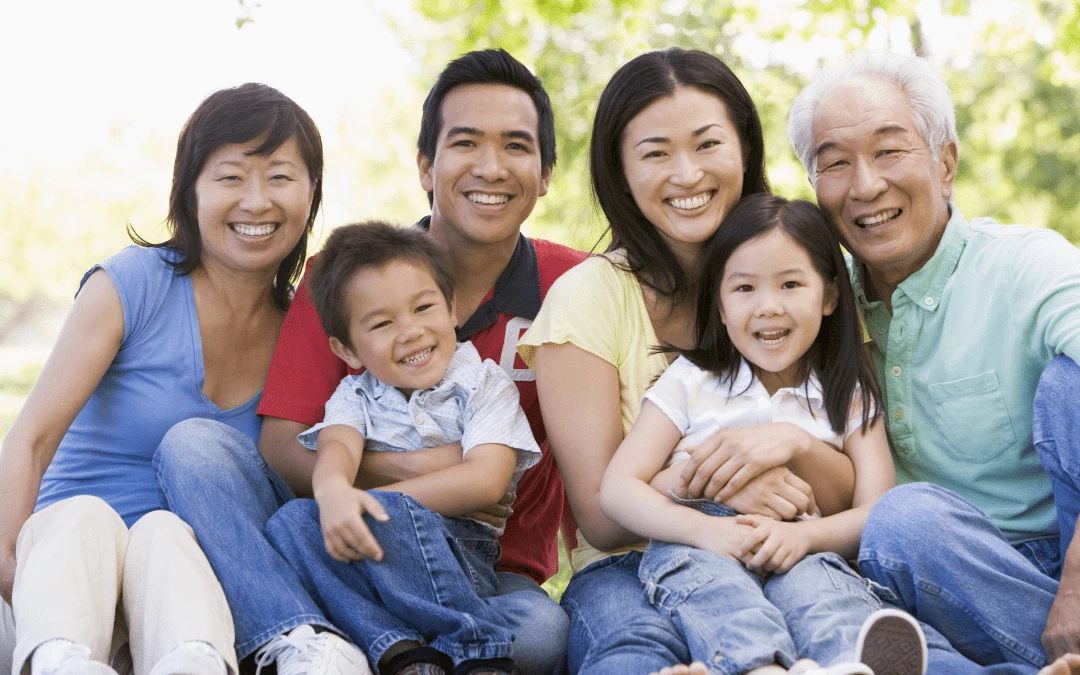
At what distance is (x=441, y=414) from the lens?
8.66 feet

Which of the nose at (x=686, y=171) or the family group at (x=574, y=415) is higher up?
the nose at (x=686, y=171)

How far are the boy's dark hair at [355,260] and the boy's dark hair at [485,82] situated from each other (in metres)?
0.52

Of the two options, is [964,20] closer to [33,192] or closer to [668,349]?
[668,349]

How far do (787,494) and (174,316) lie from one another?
1705 mm

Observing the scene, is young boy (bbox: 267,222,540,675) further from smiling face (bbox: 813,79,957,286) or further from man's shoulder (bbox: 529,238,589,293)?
smiling face (bbox: 813,79,957,286)

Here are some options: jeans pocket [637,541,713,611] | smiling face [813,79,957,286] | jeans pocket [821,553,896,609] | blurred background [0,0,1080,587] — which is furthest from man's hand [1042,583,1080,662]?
blurred background [0,0,1080,587]

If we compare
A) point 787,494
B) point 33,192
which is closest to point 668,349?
point 787,494

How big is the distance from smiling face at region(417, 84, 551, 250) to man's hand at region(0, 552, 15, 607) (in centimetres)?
146

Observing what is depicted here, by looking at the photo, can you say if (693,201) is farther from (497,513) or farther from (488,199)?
(497,513)

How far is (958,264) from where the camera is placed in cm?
270

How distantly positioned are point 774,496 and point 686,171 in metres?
0.87

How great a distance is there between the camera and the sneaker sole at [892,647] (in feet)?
6.05

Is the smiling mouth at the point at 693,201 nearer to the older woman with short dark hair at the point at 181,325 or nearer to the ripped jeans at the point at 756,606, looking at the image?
the ripped jeans at the point at 756,606

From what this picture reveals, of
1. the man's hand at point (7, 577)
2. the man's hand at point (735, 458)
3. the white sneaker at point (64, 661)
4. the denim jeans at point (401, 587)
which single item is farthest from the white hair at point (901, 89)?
the man's hand at point (7, 577)
